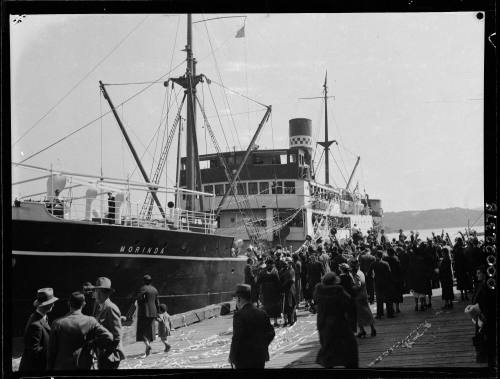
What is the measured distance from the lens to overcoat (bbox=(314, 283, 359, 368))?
18.7 feet

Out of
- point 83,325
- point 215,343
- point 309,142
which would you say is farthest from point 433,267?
point 309,142

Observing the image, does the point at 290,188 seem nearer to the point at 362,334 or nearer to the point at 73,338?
the point at 362,334

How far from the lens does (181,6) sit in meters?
6.45

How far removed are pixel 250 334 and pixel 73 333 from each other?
5.92ft

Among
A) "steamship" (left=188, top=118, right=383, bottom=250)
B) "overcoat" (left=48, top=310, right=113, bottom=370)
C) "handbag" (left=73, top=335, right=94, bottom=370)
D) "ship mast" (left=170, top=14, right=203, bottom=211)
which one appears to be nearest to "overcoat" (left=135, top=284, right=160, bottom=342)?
"handbag" (left=73, top=335, right=94, bottom=370)

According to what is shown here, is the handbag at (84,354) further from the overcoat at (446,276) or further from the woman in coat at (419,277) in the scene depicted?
the overcoat at (446,276)

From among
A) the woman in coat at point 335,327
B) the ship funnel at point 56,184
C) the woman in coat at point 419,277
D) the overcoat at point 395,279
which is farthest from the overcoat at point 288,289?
the ship funnel at point 56,184

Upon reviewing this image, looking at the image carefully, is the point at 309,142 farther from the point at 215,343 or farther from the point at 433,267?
the point at 215,343

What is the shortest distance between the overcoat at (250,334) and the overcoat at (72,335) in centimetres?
133

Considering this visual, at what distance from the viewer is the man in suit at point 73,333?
5000mm

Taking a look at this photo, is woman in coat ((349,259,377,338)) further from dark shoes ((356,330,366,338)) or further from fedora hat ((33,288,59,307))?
fedora hat ((33,288,59,307))

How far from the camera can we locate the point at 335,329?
18.7ft

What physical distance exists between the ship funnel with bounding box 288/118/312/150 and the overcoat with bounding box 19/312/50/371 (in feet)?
67.7

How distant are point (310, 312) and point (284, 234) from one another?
150 inches
